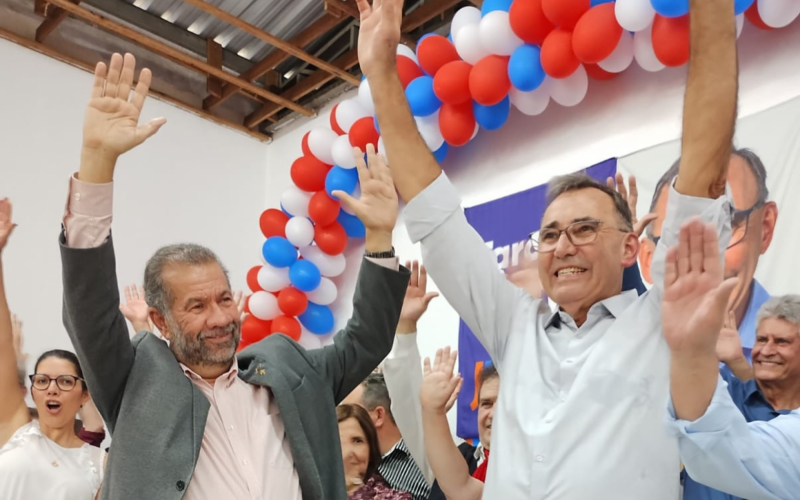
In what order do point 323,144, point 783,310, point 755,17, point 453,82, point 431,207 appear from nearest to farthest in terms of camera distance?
1. point 431,207
2. point 783,310
3. point 755,17
4. point 453,82
5. point 323,144

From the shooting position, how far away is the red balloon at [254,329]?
4.54 m

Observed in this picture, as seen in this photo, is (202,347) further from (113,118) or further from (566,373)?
(566,373)

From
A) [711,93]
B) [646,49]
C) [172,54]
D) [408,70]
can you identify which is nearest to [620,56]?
[646,49]

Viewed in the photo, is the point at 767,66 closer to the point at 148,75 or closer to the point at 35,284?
the point at 148,75

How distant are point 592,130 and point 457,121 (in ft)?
2.24

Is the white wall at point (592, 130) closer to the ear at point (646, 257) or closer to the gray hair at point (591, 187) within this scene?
the ear at point (646, 257)

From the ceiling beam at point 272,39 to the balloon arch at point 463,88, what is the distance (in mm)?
800

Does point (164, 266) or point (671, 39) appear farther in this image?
point (671, 39)

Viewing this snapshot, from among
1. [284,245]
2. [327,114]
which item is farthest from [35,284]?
[327,114]

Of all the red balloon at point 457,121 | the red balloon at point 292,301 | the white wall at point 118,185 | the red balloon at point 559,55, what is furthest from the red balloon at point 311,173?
the red balloon at point 559,55

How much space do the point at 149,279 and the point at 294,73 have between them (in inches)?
169

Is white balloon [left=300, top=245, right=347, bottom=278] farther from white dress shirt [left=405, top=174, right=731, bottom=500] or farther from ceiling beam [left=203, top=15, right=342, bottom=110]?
white dress shirt [left=405, top=174, right=731, bottom=500]

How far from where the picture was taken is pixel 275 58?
5359 millimetres

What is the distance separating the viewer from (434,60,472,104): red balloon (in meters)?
3.55
